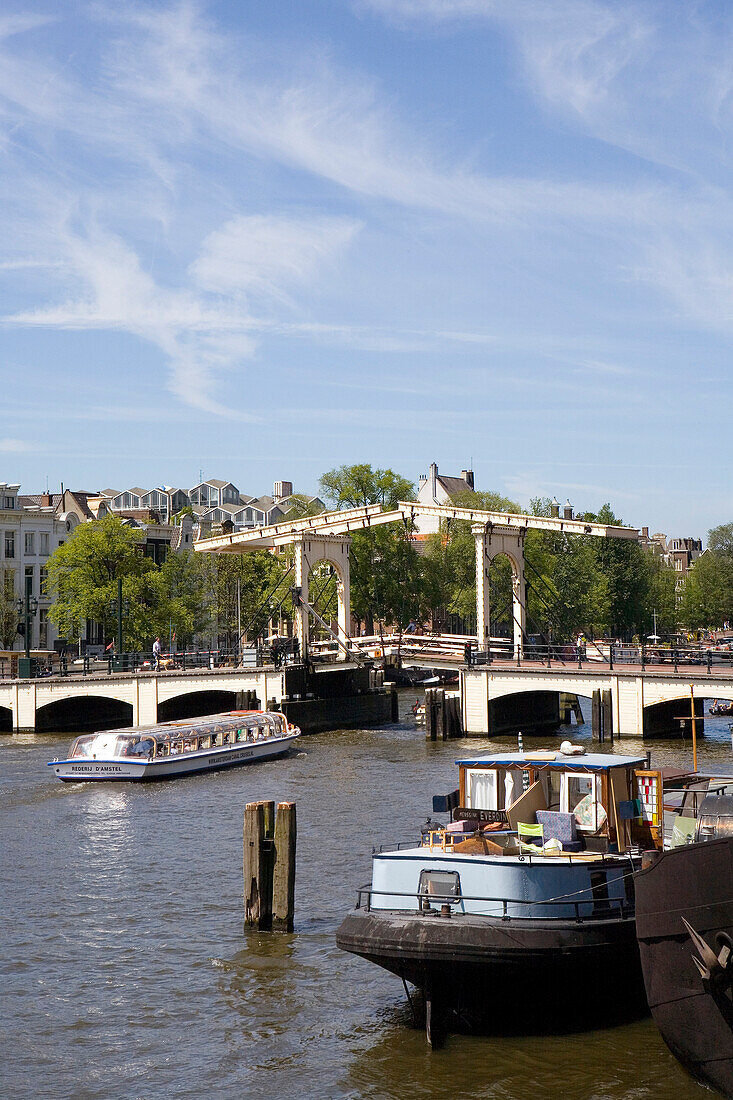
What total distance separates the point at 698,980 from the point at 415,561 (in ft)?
250

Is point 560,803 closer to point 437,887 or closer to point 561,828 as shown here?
point 561,828

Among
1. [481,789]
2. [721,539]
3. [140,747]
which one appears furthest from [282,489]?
[481,789]

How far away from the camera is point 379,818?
31.1 m

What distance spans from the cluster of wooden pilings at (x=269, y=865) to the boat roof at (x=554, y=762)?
118 inches

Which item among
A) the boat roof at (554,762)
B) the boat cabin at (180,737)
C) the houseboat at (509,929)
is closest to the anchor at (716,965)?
the houseboat at (509,929)

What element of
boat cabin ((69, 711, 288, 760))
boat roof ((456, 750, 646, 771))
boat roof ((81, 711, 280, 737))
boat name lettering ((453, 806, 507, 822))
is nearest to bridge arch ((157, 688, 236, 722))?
boat roof ((81, 711, 280, 737))

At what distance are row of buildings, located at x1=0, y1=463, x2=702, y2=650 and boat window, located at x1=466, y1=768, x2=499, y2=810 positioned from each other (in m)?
42.8

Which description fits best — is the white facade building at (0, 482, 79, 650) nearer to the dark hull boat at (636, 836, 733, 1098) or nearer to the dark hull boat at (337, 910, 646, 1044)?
the dark hull boat at (337, 910, 646, 1044)

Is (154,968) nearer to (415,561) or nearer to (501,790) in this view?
(501,790)

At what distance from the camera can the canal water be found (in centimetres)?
1556

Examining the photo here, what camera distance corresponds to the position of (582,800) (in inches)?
753

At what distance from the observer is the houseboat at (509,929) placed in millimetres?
15914

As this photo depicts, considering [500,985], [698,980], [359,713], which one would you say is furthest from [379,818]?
[359,713]

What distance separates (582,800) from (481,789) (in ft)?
5.35
